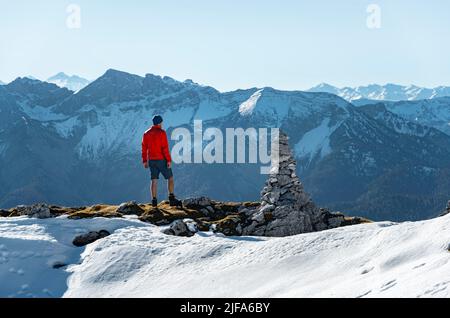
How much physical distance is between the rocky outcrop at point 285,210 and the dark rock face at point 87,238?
370 inches

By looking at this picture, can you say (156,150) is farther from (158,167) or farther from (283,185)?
(283,185)

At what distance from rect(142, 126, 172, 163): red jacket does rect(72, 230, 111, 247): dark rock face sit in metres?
7.95

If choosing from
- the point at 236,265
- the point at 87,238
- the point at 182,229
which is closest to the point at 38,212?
the point at 87,238

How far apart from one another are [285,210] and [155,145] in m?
10.00

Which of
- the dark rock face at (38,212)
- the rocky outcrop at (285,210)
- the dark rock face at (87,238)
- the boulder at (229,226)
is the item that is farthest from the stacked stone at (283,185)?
the dark rock face at (38,212)

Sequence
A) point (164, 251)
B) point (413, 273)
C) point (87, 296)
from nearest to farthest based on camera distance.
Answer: point (413, 273), point (87, 296), point (164, 251)

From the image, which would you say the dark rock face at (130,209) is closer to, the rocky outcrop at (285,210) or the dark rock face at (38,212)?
the dark rock face at (38,212)

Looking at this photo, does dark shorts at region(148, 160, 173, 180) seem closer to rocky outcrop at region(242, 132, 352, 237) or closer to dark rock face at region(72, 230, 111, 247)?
rocky outcrop at region(242, 132, 352, 237)

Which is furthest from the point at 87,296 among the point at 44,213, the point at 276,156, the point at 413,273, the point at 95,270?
the point at 276,156

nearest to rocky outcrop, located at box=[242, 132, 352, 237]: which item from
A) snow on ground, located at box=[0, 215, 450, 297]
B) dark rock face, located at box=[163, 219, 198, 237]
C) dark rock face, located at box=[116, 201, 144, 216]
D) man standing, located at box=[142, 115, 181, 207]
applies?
dark rock face, located at box=[163, 219, 198, 237]

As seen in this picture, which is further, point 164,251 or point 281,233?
point 281,233
